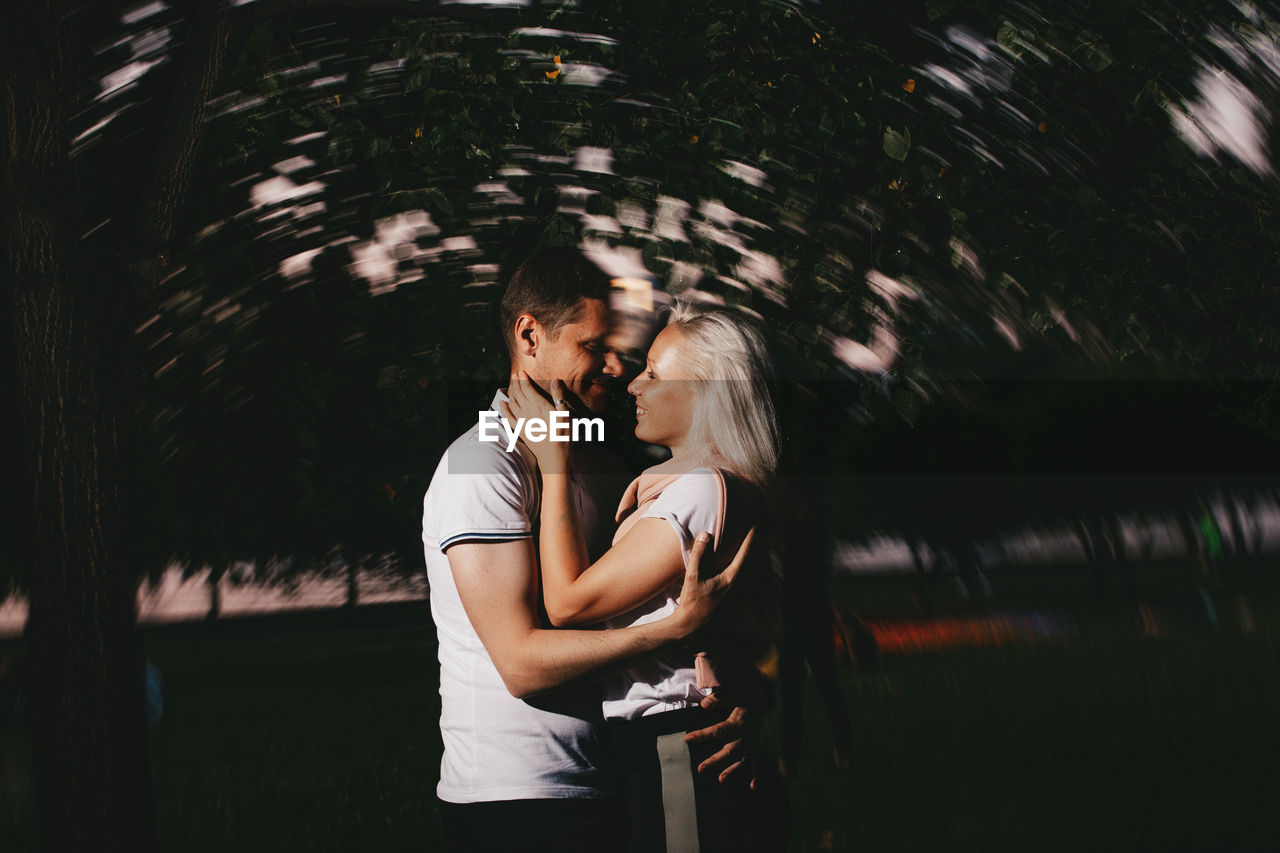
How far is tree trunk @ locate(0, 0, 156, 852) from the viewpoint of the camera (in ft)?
15.3

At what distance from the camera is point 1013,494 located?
30.3 m

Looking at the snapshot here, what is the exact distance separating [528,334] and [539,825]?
4.59ft

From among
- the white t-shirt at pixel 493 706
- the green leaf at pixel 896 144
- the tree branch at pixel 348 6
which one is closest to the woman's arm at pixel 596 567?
the white t-shirt at pixel 493 706

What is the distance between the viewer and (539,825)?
2.92 meters

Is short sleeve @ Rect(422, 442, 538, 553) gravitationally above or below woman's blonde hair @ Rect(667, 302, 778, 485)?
below

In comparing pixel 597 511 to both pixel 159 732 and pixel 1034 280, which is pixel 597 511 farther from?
pixel 159 732

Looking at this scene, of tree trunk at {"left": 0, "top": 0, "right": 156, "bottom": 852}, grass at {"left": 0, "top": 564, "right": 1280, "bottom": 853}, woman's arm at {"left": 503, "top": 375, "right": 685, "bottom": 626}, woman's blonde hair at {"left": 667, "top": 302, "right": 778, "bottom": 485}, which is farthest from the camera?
grass at {"left": 0, "top": 564, "right": 1280, "bottom": 853}

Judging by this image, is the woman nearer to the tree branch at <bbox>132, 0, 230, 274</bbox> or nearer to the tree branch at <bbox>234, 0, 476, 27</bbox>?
the tree branch at <bbox>234, 0, 476, 27</bbox>

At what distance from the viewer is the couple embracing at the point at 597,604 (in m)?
2.93

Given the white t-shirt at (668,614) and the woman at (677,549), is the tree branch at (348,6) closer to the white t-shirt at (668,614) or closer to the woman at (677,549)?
the woman at (677,549)

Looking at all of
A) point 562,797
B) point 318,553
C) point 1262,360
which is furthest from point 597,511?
point 318,553

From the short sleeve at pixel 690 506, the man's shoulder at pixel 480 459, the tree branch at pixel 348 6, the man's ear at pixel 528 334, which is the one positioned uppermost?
the tree branch at pixel 348 6

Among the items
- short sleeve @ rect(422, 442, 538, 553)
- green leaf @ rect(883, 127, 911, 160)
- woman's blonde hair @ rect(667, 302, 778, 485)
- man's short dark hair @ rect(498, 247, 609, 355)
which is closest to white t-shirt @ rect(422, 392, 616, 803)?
short sleeve @ rect(422, 442, 538, 553)

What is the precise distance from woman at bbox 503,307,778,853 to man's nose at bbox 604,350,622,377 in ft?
0.24
